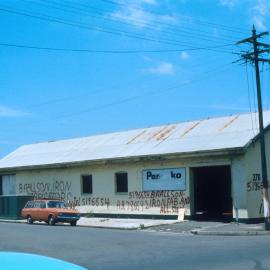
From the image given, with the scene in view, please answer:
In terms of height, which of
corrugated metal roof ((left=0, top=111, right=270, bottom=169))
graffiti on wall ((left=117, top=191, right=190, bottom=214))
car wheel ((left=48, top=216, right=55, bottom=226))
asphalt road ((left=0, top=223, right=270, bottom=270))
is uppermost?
corrugated metal roof ((left=0, top=111, right=270, bottom=169))

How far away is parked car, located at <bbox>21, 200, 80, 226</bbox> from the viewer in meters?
31.0

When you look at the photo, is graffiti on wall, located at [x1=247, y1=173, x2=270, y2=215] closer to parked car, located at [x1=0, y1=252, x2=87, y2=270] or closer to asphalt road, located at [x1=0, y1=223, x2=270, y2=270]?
asphalt road, located at [x1=0, y1=223, x2=270, y2=270]

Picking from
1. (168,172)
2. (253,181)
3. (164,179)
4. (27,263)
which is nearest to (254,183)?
(253,181)

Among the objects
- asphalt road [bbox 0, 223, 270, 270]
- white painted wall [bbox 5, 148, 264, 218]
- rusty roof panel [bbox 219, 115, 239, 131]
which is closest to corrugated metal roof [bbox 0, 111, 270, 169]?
rusty roof panel [bbox 219, 115, 239, 131]

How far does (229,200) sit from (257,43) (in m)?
11.2

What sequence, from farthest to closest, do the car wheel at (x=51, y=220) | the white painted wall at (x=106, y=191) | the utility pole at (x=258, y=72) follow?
the white painted wall at (x=106, y=191)
the car wheel at (x=51, y=220)
the utility pole at (x=258, y=72)

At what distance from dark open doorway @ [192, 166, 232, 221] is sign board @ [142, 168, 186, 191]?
2.51ft

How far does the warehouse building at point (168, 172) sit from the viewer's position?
28750mm

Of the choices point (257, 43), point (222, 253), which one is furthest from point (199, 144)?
point (222, 253)

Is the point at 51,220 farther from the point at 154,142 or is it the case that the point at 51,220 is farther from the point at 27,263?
the point at 27,263

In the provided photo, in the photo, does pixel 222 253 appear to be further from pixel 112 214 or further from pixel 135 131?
pixel 135 131

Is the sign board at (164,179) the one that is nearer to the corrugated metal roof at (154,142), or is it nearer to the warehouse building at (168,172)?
the warehouse building at (168,172)

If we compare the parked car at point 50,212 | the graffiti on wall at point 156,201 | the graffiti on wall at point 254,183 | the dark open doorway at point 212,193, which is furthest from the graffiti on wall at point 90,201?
the graffiti on wall at point 254,183

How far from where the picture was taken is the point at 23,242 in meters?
20.0
